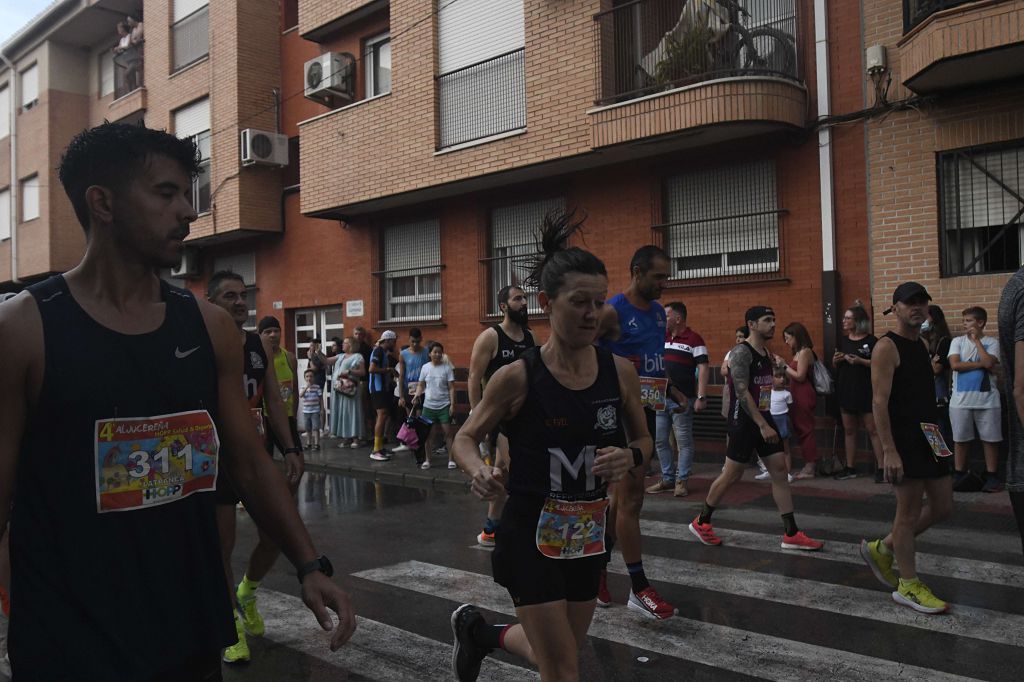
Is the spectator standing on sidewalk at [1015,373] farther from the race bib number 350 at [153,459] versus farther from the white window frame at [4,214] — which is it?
the white window frame at [4,214]

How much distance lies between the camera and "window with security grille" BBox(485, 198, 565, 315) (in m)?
13.9

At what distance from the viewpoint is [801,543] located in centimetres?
657

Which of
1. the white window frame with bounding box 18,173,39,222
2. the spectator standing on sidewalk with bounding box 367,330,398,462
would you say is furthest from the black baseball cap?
the white window frame with bounding box 18,173,39,222

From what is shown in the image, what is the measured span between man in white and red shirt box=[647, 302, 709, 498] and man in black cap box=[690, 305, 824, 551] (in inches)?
94.1

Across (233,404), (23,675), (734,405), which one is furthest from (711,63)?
(23,675)

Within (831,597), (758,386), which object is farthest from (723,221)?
(831,597)

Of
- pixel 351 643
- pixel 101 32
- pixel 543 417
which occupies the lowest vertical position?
pixel 351 643

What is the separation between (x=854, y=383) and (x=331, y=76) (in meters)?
11.7

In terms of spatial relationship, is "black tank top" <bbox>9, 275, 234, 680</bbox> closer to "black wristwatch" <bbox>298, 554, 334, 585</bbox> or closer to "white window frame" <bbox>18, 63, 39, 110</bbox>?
"black wristwatch" <bbox>298, 554, 334, 585</bbox>

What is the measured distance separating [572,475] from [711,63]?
9197mm

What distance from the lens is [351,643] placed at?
4793 mm

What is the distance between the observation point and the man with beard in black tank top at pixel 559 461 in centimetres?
310

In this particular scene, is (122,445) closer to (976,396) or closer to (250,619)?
(250,619)

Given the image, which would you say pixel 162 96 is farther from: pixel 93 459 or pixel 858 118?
pixel 93 459
